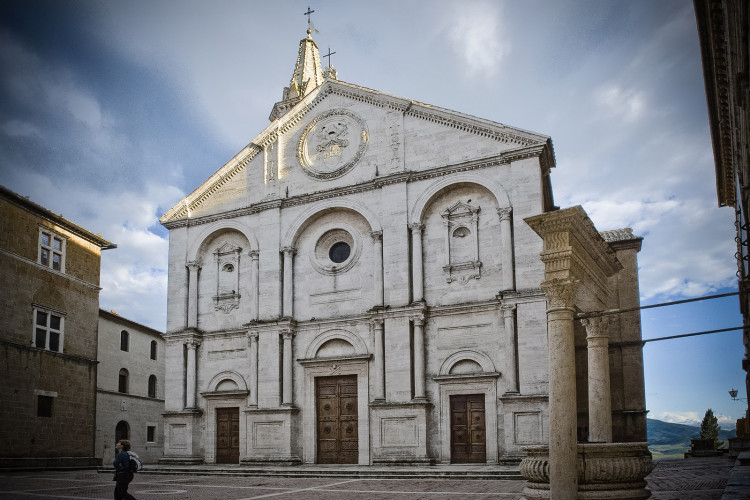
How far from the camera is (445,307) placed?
24641 millimetres

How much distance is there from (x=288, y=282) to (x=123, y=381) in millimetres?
16338

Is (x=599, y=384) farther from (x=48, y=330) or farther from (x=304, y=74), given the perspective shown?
(x=304, y=74)

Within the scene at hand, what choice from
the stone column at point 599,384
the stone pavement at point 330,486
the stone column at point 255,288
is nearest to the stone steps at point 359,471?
the stone pavement at point 330,486

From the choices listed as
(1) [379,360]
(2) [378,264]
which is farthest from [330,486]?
(2) [378,264]

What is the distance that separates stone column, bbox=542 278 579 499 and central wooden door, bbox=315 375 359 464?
15621 millimetres

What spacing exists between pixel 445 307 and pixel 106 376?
68.6ft

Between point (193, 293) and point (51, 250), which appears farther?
point (51, 250)

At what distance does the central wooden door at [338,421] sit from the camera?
2548cm

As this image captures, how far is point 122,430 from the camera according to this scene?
38281 mm

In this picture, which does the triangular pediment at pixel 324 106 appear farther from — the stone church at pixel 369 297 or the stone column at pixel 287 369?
the stone column at pixel 287 369

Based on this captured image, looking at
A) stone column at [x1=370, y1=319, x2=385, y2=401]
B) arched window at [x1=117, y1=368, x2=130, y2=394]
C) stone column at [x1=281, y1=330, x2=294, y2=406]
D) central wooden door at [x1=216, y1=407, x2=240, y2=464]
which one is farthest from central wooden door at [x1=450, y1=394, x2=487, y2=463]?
arched window at [x1=117, y1=368, x2=130, y2=394]

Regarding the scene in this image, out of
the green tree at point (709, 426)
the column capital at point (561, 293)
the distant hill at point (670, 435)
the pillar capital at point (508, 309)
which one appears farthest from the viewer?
the distant hill at point (670, 435)

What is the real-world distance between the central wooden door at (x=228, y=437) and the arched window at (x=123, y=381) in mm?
13016

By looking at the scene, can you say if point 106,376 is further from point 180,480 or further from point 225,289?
point 180,480
